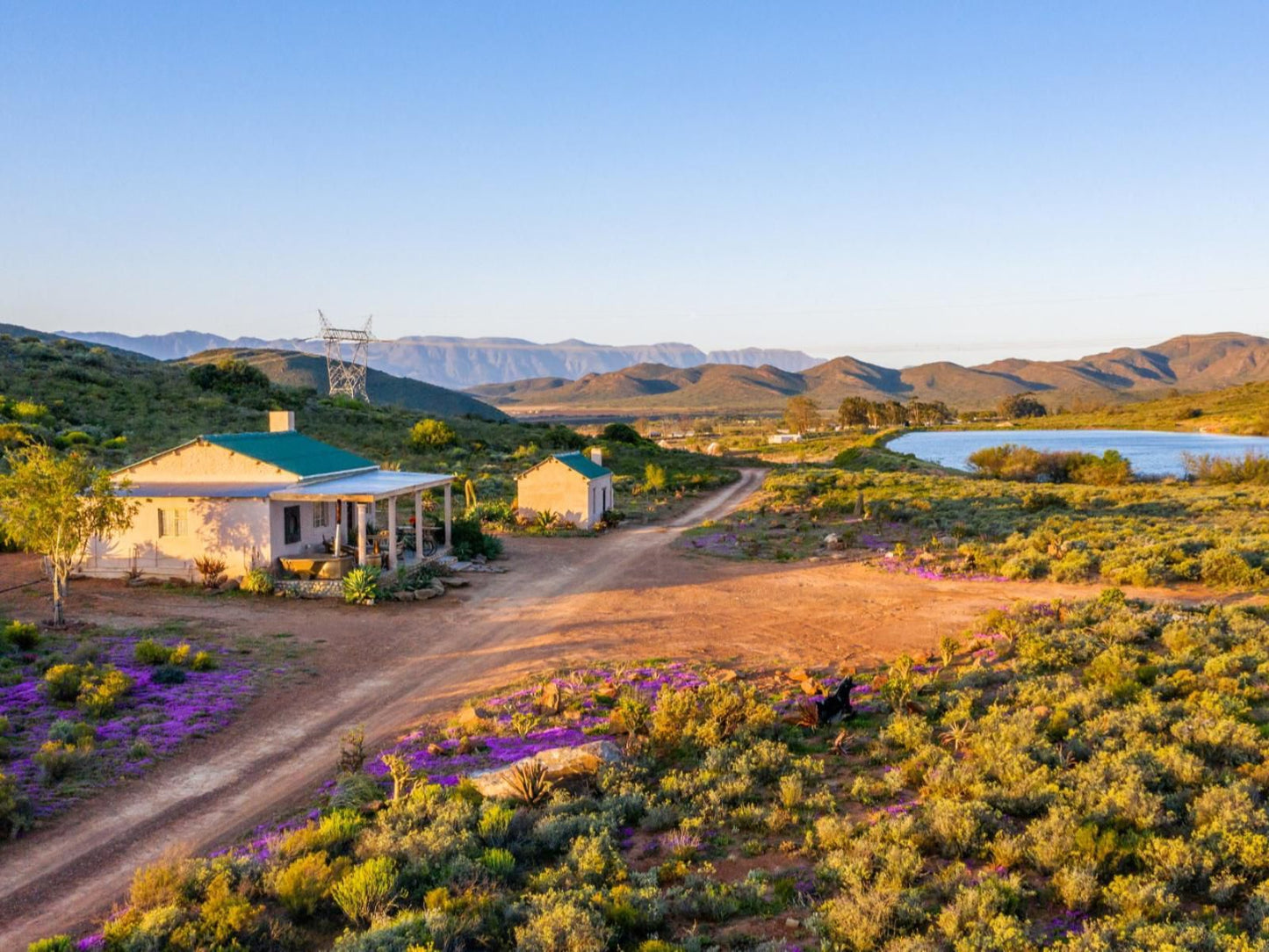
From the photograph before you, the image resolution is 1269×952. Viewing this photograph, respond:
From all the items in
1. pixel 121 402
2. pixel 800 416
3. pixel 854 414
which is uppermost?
pixel 854 414

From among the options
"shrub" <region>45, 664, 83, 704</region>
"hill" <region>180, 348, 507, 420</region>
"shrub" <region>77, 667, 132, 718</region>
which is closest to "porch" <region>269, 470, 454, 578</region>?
"shrub" <region>77, 667, 132, 718</region>

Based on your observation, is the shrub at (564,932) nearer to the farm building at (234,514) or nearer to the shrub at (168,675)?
the shrub at (168,675)

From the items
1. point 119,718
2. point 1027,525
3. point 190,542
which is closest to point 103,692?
point 119,718

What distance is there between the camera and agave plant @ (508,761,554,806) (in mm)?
8453

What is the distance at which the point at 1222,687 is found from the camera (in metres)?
10.8

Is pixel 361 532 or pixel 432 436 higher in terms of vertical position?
pixel 432 436

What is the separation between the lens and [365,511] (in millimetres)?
19969

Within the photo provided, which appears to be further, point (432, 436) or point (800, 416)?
point (800, 416)

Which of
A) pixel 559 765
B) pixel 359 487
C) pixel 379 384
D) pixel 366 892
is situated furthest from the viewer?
pixel 379 384

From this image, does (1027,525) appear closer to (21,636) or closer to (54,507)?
(54,507)

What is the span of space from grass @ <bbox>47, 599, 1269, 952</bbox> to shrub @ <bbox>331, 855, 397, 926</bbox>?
2 cm

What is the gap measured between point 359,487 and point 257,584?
3431mm

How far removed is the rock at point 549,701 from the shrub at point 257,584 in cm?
1011

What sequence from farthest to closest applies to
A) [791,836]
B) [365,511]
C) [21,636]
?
[365,511], [21,636], [791,836]
